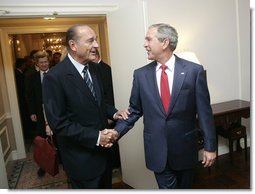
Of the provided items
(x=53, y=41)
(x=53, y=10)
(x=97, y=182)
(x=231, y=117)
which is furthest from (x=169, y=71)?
(x=53, y=41)

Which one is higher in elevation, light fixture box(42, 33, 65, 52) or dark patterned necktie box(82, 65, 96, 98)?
light fixture box(42, 33, 65, 52)

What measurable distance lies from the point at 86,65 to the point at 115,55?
0.99 m

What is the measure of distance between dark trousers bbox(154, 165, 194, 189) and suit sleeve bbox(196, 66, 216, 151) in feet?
0.71

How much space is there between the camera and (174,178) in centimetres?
160

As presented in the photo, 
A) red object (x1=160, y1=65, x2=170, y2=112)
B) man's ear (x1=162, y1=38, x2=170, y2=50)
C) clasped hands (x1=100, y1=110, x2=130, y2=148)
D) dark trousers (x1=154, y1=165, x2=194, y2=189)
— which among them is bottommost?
dark trousers (x1=154, y1=165, x2=194, y2=189)

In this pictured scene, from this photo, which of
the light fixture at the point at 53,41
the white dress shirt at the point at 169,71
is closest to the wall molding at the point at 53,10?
the white dress shirt at the point at 169,71

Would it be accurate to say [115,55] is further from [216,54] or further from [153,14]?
[216,54]

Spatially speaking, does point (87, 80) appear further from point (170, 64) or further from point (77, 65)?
point (170, 64)

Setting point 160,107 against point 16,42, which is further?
point 16,42

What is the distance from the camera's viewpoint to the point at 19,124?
3672 mm

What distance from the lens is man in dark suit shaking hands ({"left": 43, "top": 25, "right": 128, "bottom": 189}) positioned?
1399mm

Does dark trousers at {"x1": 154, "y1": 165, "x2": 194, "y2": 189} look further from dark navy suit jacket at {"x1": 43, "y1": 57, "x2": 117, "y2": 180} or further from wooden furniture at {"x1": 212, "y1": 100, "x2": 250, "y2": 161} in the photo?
wooden furniture at {"x1": 212, "y1": 100, "x2": 250, "y2": 161}

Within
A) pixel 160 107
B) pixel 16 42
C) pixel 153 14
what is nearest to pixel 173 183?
pixel 160 107

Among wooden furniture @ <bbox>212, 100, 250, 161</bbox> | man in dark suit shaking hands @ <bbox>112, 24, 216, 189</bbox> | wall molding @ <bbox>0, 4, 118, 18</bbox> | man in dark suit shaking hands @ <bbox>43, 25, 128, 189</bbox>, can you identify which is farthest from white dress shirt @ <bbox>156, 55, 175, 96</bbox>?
wooden furniture @ <bbox>212, 100, 250, 161</bbox>
